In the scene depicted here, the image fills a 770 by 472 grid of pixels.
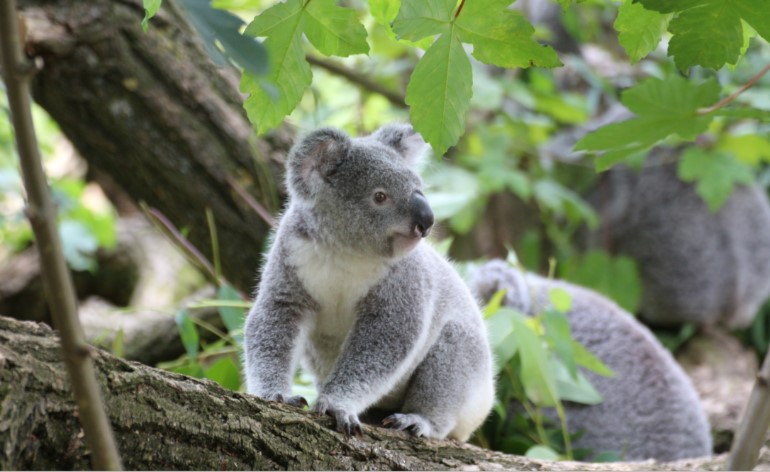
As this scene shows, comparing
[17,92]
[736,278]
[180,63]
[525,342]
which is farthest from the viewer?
[736,278]

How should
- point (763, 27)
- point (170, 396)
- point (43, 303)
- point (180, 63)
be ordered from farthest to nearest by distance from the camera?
1. point (43, 303)
2. point (180, 63)
3. point (170, 396)
4. point (763, 27)

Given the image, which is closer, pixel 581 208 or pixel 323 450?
pixel 323 450

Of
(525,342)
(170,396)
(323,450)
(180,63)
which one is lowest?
(525,342)

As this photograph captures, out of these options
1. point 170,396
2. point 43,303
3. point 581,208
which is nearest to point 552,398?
point 170,396

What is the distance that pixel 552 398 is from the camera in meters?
3.14

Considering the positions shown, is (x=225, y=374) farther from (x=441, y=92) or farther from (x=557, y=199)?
(x=557, y=199)

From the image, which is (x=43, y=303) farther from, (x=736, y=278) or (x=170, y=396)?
(x=736, y=278)

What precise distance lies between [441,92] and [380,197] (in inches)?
36.5

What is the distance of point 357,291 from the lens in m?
2.24

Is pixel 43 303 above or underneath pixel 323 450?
underneath

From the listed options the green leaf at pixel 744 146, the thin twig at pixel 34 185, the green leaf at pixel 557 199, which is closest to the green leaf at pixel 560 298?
the green leaf at pixel 557 199

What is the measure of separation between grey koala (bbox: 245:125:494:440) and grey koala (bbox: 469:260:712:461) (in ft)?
4.54

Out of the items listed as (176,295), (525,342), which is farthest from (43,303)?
(525,342)

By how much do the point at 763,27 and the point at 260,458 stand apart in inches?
43.6
